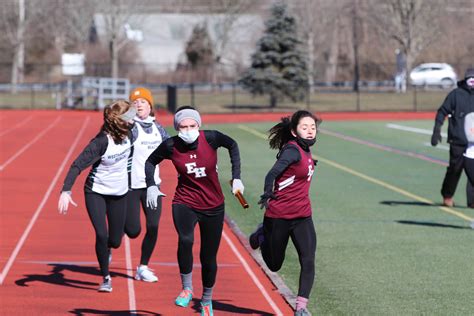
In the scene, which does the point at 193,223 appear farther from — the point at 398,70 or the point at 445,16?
the point at 445,16

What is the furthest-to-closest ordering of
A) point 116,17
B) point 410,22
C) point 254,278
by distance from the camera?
point 116,17 < point 410,22 < point 254,278

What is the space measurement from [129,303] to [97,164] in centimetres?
144

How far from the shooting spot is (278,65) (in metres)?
59.8

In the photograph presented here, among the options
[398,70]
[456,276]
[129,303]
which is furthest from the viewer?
[398,70]

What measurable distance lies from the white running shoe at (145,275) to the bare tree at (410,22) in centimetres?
6285

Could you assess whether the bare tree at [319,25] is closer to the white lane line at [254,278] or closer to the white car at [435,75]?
the white car at [435,75]

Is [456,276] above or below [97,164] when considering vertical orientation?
below

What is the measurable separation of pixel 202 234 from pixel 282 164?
1.00m

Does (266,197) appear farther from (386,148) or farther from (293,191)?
(386,148)

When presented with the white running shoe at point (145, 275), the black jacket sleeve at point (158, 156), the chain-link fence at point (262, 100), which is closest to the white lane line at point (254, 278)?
the white running shoe at point (145, 275)

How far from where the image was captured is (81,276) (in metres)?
11.9

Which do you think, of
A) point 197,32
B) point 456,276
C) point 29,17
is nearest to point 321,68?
point 197,32

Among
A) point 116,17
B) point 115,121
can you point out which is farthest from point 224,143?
point 116,17

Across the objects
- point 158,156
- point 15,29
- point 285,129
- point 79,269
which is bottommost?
point 79,269
